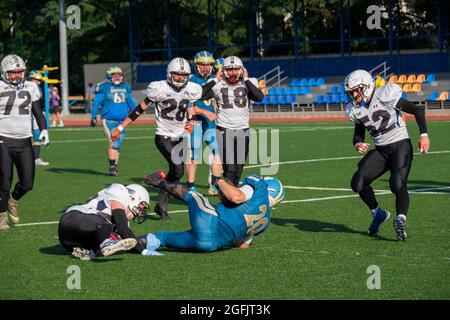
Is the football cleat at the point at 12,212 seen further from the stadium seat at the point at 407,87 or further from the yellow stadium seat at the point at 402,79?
the yellow stadium seat at the point at 402,79

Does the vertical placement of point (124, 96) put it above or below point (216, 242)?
above

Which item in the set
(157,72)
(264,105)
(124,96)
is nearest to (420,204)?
(124,96)

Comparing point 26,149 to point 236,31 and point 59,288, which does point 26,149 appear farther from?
point 236,31

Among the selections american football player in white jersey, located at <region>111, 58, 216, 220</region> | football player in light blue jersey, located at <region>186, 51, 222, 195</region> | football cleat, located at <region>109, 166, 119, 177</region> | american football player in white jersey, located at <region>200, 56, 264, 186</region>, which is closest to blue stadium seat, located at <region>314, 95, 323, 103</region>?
football cleat, located at <region>109, 166, 119, 177</region>

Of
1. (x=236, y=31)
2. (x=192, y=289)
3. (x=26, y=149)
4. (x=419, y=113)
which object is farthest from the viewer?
(x=236, y=31)

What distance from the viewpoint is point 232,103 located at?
48.7ft

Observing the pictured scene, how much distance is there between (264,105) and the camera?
153 ft

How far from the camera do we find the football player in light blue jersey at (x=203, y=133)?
15.8m

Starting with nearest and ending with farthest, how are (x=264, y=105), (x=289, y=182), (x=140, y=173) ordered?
(x=289, y=182), (x=140, y=173), (x=264, y=105)

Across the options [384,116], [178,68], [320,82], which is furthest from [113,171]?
[320,82]

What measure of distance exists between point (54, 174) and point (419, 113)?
35.8ft

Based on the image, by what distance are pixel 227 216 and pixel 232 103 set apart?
4.88 metres

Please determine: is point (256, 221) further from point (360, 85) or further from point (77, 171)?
point (77, 171)

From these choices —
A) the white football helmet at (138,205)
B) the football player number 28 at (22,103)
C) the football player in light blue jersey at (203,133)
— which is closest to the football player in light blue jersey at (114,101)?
the football player in light blue jersey at (203,133)
